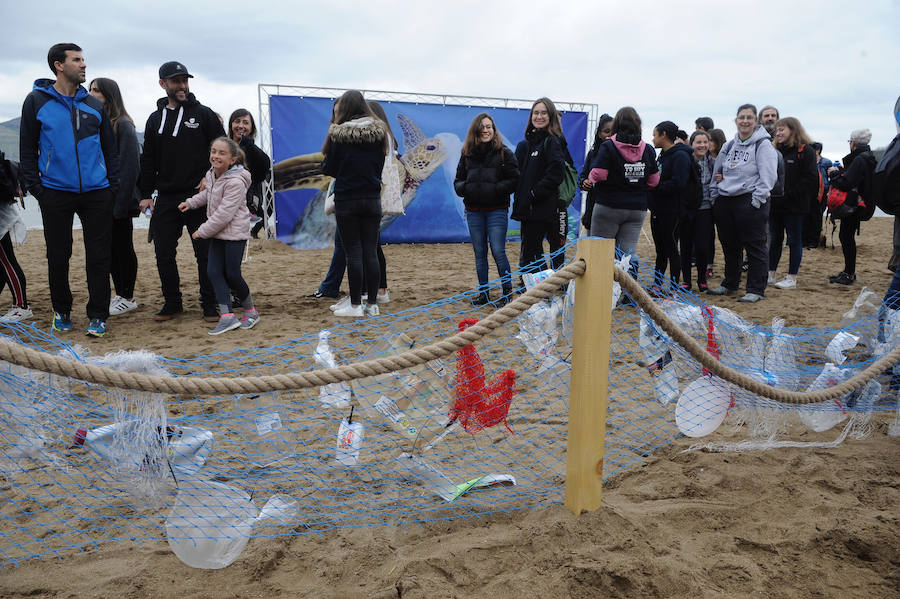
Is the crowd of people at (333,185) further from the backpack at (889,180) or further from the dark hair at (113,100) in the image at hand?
the backpack at (889,180)

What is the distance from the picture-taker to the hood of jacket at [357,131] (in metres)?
4.44

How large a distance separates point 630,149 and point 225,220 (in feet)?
10.3

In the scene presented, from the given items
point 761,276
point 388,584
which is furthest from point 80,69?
point 761,276

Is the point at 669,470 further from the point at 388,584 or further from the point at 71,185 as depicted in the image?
the point at 71,185

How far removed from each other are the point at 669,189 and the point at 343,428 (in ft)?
13.3

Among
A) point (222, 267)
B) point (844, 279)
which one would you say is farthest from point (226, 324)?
point (844, 279)

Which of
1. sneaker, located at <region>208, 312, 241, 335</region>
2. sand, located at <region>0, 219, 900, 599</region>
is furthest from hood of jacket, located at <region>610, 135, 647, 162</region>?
sneaker, located at <region>208, 312, 241, 335</region>

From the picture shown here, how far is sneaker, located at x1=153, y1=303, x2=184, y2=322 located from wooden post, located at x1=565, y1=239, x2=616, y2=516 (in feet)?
12.7

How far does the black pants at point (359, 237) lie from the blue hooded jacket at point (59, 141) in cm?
170

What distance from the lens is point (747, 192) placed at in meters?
5.30

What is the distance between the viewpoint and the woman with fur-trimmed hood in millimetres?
4492

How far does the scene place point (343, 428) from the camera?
225 centimetres

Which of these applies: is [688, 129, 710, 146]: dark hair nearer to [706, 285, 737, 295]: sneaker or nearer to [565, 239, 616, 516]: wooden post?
[706, 285, 737, 295]: sneaker

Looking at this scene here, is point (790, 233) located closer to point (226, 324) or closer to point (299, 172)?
point (226, 324)
